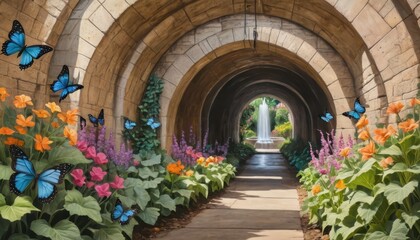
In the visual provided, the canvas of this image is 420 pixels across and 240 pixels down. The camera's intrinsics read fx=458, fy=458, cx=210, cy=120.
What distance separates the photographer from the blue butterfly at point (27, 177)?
3.26 m

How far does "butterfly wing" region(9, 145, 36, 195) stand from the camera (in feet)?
10.7

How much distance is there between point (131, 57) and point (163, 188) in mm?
2903

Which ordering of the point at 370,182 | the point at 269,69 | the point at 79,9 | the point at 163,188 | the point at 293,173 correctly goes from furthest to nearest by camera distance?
the point at 269,69
the point at 293,173
the point at 79,9
the point at 163,188
the point at 370,182

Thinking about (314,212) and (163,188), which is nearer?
(314,212)

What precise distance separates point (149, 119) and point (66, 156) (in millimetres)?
4800

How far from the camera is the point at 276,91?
2184cm

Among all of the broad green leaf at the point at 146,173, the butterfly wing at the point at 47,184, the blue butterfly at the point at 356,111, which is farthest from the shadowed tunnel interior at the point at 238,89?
the butterfly wing at the point at 47,184

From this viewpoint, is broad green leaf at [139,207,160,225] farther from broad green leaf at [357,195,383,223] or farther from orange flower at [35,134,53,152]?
broad green leaf at [357,195,383,223]

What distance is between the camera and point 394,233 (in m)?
3.40

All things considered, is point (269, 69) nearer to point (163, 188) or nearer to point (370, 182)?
point (163, 188)

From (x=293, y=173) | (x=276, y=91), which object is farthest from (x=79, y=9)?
(x=276, y=91)

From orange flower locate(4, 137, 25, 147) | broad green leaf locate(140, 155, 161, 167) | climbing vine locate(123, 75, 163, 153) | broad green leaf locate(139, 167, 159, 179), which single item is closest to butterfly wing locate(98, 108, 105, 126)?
broad green leaf locate(140, 155, 161, 167)

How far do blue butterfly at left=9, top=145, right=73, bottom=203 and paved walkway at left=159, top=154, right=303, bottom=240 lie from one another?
75.7 inches

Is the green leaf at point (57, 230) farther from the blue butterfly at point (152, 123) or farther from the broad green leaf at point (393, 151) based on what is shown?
the blue butterfly at point (152, 123)
